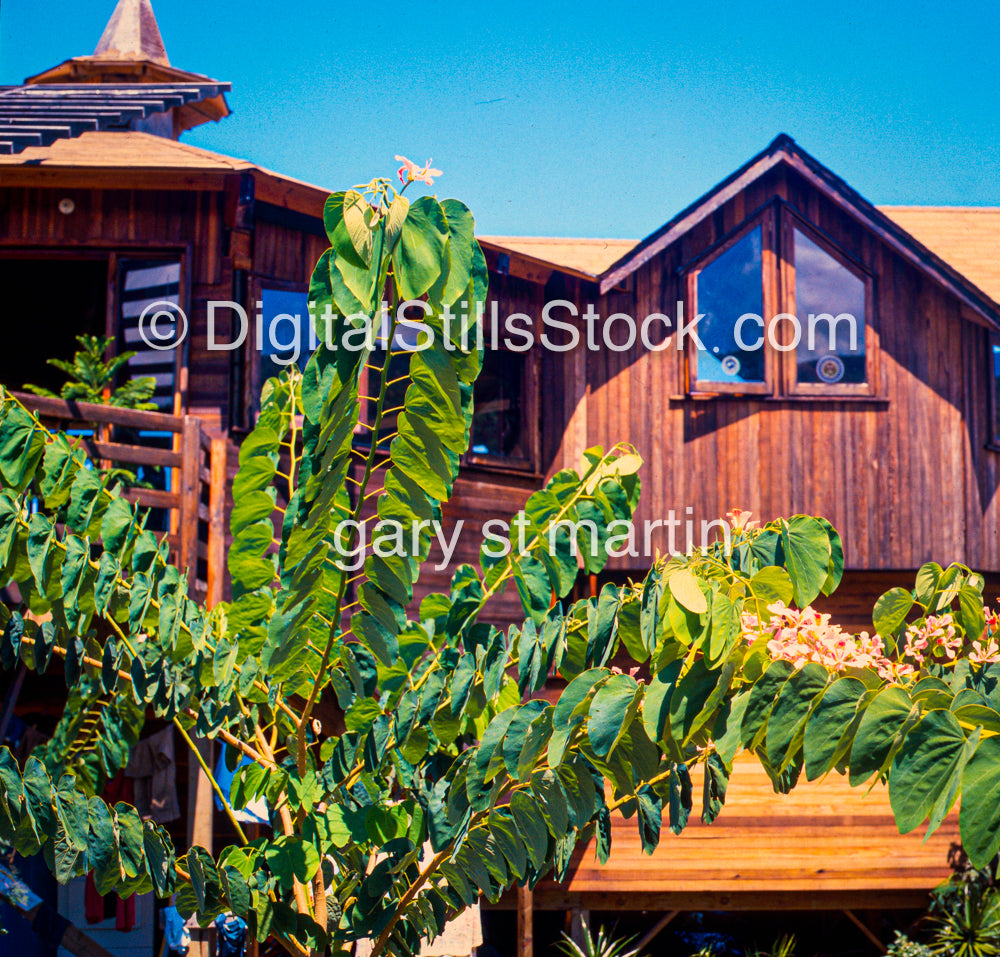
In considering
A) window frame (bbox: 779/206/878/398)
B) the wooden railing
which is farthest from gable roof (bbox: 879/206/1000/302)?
the wooden railing

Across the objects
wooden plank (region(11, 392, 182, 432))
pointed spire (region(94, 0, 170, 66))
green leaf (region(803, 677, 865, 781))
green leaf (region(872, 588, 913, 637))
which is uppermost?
pointed spire (region(94, 0, 170, 66))

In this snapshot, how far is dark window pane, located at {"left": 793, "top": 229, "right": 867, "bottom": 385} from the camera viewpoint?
42.3ft

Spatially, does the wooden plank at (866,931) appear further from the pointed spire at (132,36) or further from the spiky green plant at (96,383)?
the pointed spire at (132,36)

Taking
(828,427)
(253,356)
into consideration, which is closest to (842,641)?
(253,356)

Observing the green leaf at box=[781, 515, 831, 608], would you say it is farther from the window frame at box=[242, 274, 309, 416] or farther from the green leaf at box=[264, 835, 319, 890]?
the window frame at box=[242, 274, 309, 416]

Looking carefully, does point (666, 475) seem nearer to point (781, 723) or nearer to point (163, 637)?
point (163, 637)

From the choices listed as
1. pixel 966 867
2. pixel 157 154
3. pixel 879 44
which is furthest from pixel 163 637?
pixel 879 44

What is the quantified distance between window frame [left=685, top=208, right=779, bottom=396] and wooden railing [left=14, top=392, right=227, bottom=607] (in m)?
5.90

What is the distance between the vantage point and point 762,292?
42.0 feet

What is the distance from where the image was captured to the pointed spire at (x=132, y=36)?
15234 millimetres

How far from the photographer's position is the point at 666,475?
12.7 meters

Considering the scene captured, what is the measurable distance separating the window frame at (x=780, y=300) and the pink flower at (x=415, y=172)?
10069 millimetres

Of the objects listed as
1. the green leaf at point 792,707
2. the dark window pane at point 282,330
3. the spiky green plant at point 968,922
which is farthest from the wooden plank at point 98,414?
the spiky green plant at point 968,922

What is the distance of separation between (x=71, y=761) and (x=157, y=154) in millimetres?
6278
